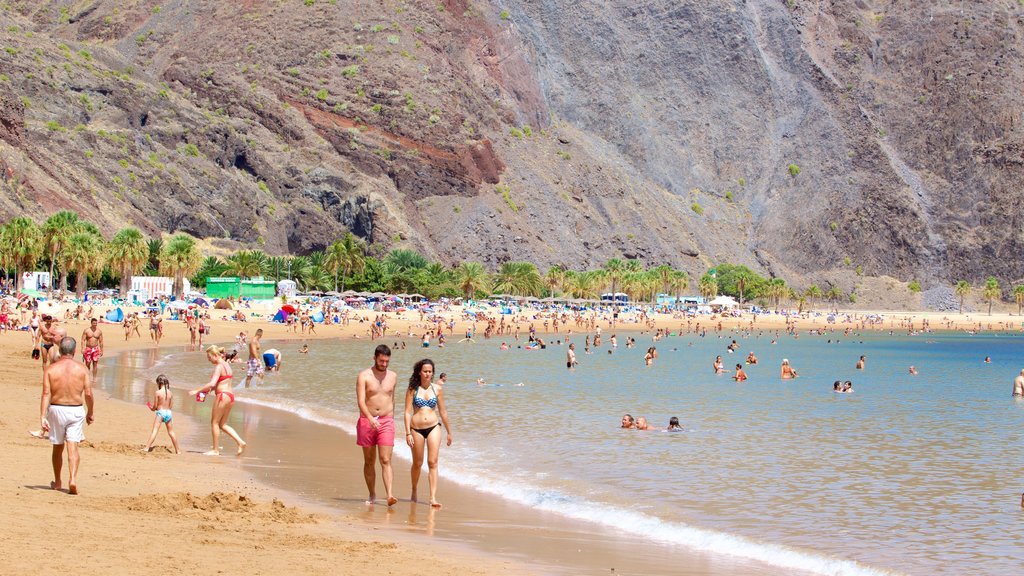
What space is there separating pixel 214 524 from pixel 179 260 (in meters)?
74.2

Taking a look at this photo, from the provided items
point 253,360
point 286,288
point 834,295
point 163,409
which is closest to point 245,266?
point 286,288

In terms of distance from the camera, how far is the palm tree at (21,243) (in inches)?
2621

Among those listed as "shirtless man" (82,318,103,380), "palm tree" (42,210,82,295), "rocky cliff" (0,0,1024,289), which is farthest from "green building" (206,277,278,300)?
"shirtless man" (82,318,103,380)

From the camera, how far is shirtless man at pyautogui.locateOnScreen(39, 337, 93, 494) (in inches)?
442

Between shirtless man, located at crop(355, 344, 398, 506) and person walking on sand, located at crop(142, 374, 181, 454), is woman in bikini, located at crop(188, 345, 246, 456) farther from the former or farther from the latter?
shirtless man, located at crop(355, 344, 398, 506)

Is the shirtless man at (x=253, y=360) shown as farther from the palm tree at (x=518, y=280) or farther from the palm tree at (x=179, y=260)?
the palm tree at (x=518, y=280)

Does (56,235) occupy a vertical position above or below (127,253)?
above

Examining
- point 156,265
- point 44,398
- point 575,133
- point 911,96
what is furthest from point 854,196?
point 44,398

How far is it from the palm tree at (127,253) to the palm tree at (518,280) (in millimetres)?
39714

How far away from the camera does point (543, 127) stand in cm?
14088

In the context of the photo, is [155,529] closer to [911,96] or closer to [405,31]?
[405,31]

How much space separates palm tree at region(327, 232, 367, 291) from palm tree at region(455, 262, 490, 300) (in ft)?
33.0

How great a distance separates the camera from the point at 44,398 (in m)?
11.3

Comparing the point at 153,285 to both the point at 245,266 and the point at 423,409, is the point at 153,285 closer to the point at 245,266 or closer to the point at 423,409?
the point at 245,266
